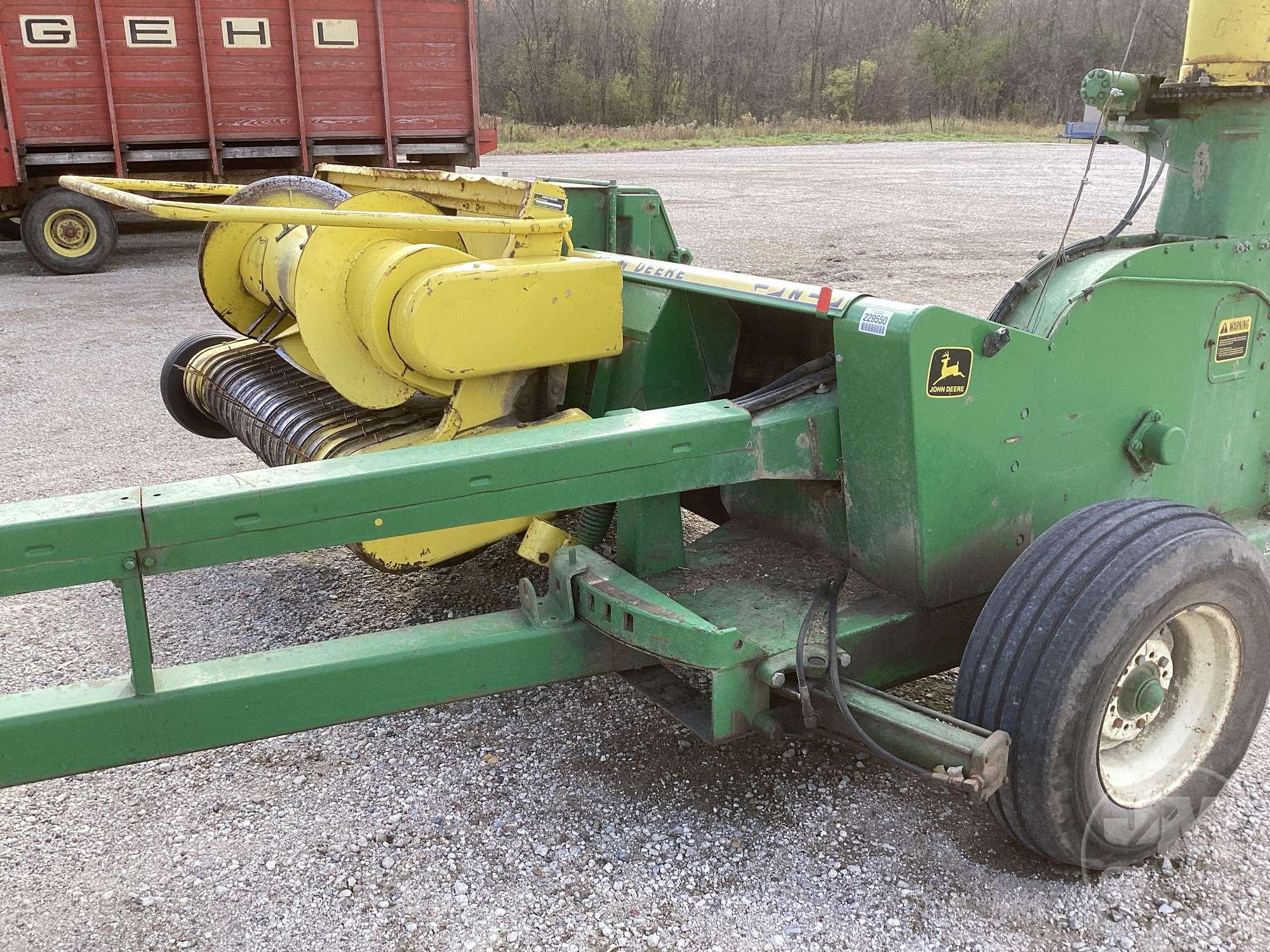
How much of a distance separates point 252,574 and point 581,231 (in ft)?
5.76

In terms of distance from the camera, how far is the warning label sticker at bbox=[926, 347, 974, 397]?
2449mm

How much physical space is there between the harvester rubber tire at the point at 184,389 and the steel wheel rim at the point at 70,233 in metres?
7.39

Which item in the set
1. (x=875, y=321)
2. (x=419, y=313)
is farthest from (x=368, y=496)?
(x=875, y=321)

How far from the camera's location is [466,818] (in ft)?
8.81

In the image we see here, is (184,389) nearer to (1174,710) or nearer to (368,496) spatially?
(368,496)

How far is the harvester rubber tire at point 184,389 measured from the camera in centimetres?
450

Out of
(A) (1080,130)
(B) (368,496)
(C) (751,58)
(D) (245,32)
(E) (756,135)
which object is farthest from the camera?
(C) (751,58)

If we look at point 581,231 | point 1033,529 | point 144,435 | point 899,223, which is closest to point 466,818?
point 1033,529

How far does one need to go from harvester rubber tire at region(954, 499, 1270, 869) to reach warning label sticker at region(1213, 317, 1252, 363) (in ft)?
2.93

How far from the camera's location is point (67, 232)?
35.7 feet

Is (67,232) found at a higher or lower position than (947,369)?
lower

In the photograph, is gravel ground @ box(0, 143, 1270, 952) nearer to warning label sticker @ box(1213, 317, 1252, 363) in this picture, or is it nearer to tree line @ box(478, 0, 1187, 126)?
warning label sticker @ box(1213, 317, 1252, 363)

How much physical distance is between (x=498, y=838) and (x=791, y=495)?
1177mm

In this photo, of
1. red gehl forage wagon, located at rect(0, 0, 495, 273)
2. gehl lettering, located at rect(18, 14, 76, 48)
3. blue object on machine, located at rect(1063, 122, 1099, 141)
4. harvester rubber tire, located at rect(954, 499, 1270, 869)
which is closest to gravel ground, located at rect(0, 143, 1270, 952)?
harvester rubber tire, located at rect(954, 499, 1270, 869)
